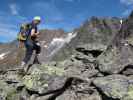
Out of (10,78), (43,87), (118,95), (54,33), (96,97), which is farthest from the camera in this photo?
(54,33)

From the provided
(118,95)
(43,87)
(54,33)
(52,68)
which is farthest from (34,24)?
(54,33)

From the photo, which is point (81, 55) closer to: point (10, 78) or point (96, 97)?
point (10, 78)

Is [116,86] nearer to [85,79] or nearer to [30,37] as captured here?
[85,79]

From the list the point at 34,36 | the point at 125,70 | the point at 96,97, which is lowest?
the point at 96,97

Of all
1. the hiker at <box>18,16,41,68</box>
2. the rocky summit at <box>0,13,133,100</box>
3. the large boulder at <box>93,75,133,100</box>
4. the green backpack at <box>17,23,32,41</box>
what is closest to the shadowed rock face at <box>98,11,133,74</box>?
the rocky summit at <box>0,13,133,100</box>

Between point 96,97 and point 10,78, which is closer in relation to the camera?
point 96,97

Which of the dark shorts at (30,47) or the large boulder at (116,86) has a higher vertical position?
the dark shorts at (30,47)

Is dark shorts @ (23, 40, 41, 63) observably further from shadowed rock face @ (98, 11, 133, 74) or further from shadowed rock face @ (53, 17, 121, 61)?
shadowed rock face @ (53, 17, 121, 61)

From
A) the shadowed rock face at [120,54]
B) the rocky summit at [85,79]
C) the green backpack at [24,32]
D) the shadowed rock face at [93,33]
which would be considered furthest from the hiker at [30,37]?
the shadowed rock face at [93,33]

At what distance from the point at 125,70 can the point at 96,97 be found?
106 inches

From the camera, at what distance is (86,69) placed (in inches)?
982

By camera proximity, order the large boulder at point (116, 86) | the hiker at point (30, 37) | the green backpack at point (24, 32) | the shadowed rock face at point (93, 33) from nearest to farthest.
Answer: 1. the large boulder at point (116, 86)
2. the hiker at point (30, 37)
3. the green backpack at point (24, 32)
4. the shadowed rock face at point (93, 33)

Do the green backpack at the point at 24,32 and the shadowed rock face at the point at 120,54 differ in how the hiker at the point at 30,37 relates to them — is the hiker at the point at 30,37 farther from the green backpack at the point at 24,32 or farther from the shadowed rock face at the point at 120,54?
the shadowed rock face at the point at 120,54

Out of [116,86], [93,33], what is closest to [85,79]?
[116,86]
